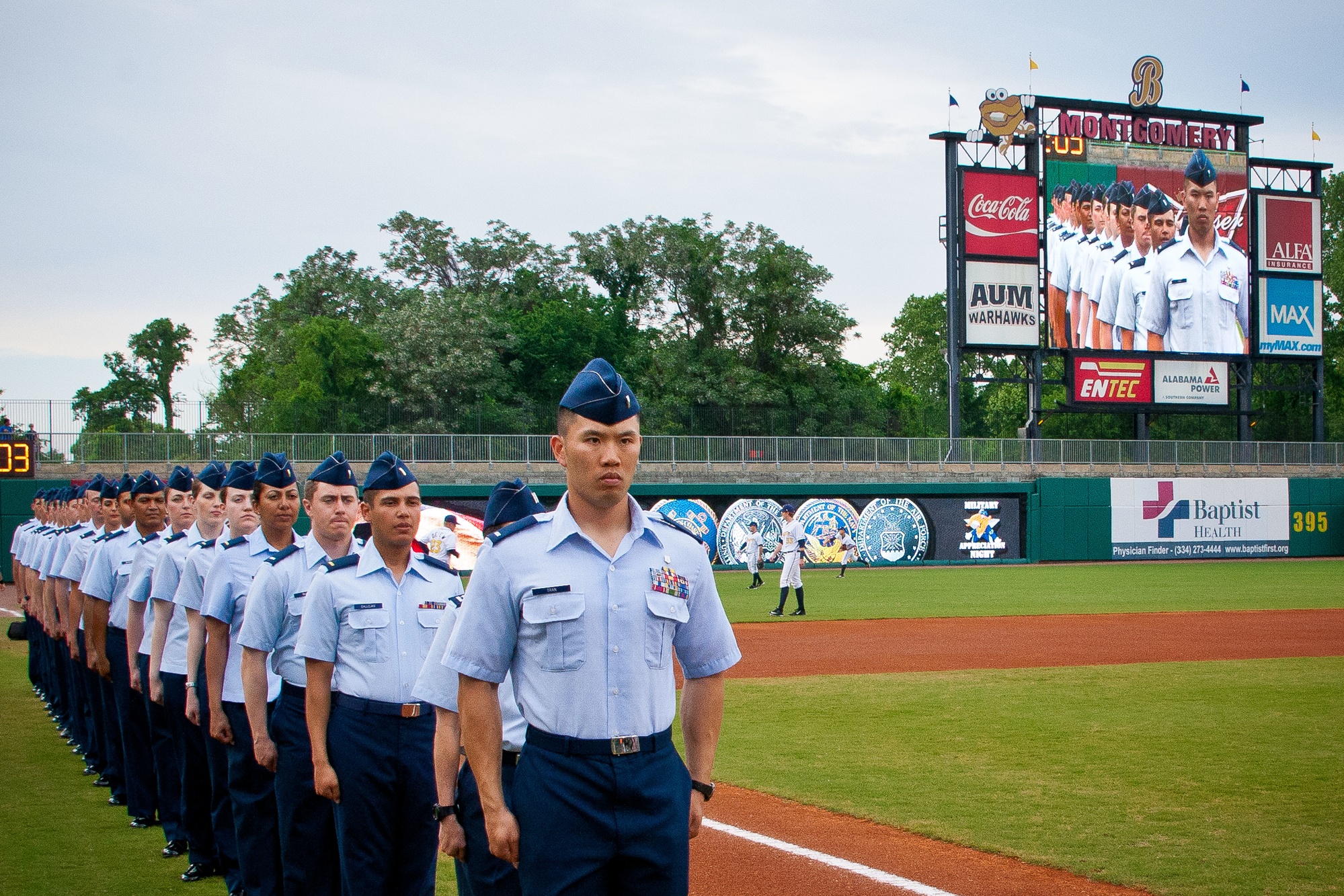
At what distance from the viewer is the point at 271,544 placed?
21.4 ft

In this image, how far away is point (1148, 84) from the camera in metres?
46.6

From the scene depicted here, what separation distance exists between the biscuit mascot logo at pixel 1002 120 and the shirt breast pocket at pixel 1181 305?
7745mm

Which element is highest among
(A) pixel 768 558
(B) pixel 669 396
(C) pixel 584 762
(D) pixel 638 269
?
(D) pixel 638 269

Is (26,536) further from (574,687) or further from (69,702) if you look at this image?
(574,687)

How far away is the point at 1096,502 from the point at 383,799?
41720 millimetres

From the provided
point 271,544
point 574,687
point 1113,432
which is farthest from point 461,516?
point 1113,432

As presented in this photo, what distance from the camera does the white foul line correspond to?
6.63 meters

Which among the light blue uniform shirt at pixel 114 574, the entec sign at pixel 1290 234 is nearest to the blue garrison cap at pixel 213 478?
the light blue uniform shirt at pixel 114 574

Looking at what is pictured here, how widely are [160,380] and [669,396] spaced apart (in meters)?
37.2

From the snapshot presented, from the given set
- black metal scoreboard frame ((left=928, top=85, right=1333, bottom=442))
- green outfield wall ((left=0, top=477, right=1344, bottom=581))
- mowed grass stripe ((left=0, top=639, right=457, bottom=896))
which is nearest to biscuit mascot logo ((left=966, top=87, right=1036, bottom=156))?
black metal scoreboard frame ((left=928, top=85, right=1333, bottom=442))

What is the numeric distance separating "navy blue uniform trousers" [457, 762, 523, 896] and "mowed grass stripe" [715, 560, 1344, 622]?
61.4 feet

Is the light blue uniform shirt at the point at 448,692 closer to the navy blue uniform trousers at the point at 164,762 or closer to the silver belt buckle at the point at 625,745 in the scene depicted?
the silver belt buckle at the point at 625,745

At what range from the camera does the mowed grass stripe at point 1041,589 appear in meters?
24.9

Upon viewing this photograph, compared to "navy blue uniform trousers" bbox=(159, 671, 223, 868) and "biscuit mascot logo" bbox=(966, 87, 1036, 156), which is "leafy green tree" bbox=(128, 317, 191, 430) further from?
"navy blue uniform trousers" bbox=(159, 671, 223, 868)
